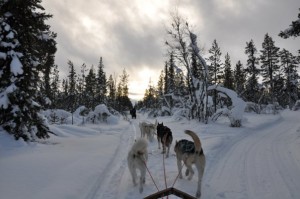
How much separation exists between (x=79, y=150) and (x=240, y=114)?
1408 cm

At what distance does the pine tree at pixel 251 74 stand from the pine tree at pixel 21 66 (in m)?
37.8

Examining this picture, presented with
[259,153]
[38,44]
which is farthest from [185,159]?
[38,44]

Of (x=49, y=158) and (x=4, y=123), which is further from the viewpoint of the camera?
(x=4, y=123)

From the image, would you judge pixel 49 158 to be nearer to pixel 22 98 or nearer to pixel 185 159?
pixel 22 98

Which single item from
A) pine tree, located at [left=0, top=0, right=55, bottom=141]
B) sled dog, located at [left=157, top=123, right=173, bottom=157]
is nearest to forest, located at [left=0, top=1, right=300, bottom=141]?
pine tree, located at [left=0, top=0, right=55, bottom=141]

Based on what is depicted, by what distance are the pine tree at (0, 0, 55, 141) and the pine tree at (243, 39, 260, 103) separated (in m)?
37.8

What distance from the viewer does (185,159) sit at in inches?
293

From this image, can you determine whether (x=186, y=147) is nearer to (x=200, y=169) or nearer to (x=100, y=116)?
(x=200, y=169)

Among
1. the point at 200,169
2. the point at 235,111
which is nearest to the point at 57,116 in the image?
the point at 235,111

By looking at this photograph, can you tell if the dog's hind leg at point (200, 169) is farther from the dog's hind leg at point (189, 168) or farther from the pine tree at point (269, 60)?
the pine tree at point (269, 60)

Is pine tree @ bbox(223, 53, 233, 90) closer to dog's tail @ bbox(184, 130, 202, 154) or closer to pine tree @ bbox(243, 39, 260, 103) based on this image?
pine tree @ bbox(243, 39, 260, 103)

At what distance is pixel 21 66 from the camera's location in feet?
36.1

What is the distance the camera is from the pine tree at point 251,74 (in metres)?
47.3

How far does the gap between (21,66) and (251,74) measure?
142 ft
